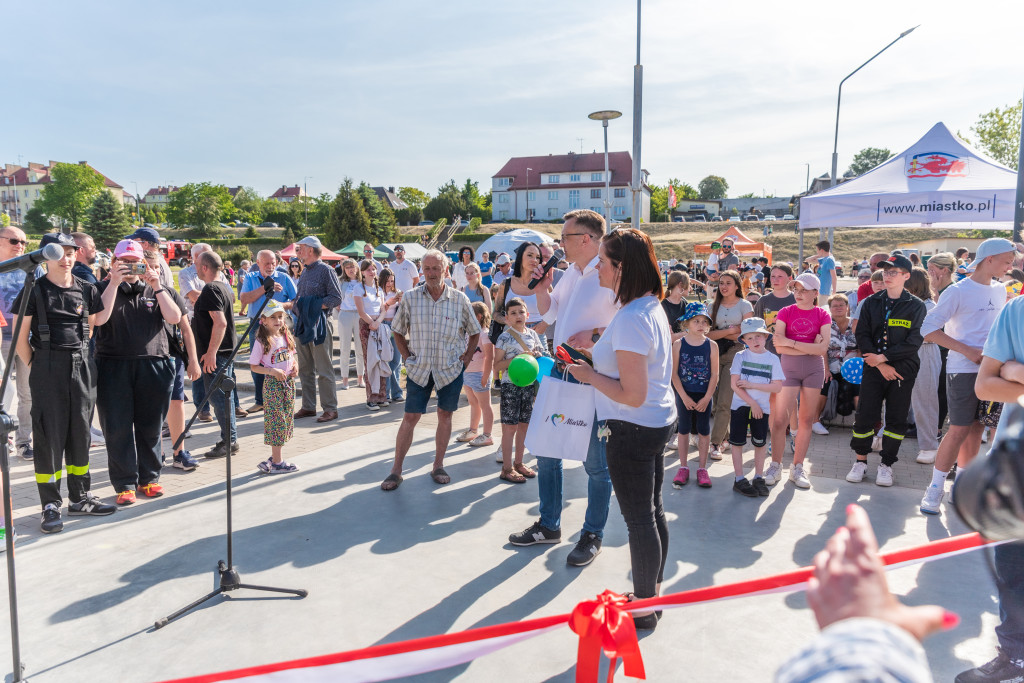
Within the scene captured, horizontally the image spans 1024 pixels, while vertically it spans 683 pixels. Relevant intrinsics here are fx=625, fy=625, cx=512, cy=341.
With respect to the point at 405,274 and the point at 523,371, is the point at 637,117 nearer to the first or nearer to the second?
the point at 405,274

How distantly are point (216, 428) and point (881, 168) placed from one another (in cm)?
1104

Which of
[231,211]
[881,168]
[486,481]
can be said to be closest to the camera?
[486,481]

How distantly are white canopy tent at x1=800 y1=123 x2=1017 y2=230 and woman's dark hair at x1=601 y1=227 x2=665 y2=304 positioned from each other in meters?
8.18

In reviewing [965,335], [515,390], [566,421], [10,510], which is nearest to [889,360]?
[965,335]

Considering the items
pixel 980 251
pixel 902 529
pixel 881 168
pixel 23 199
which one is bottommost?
pixel 902 529

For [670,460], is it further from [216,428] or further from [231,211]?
[231,211]

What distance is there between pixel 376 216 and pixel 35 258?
2132 inches

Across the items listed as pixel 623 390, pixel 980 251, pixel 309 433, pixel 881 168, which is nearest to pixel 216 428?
pixel 309 433

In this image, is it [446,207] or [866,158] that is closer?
[446,207]

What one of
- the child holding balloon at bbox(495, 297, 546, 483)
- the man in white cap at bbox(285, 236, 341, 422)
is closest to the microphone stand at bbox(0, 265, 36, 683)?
the child holding balloon at bbox(495, 297, 546, 483)

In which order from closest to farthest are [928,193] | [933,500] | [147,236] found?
[933,500] < [147,236] < [928,193]

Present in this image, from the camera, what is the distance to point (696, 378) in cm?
529

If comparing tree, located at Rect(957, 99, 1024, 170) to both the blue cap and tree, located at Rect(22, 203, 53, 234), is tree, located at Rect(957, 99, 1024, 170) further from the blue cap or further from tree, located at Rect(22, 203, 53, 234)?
tree, located at Rect(22, 203, 53, 234)

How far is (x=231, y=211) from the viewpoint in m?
104
